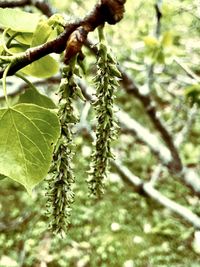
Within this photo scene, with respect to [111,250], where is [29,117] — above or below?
above

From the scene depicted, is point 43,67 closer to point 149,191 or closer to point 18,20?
point 18,20

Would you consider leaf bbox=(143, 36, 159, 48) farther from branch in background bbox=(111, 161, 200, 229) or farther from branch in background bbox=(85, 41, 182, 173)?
branch in background bbox=(111, 161, 200, 229)

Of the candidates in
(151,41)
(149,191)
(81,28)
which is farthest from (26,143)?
(149,191)

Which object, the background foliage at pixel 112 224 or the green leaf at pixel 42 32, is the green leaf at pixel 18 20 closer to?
the green leaf at pixel 42 32

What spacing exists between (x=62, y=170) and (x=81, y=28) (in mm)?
174

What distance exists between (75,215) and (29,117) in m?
2.08

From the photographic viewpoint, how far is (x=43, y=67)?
59 cm

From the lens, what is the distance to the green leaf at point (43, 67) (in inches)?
22.8

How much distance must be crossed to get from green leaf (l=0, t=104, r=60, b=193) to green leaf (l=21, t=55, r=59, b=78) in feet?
0.46

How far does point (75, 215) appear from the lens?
2.47 m

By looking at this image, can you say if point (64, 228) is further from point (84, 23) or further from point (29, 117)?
point (84, 23)

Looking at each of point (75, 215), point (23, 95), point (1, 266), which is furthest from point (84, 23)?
point (75, 215)

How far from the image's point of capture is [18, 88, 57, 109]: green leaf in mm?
575

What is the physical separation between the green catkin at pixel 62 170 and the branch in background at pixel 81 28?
0.05 metres
